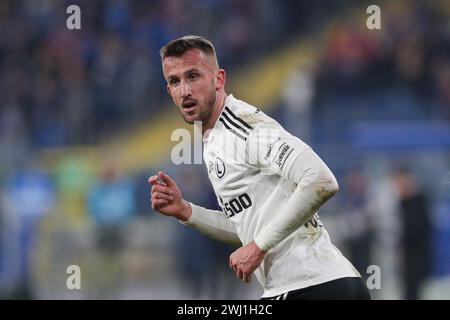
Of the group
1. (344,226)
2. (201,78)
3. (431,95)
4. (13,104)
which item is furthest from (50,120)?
(201,78)

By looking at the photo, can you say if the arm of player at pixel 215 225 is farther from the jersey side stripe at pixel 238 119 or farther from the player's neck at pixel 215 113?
the jersey side stripe at pixel 238 119

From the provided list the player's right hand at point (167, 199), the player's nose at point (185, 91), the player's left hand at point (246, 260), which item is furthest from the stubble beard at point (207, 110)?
the player's left hand at point (246, 260)

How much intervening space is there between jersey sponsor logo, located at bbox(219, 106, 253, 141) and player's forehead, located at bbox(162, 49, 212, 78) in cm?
26

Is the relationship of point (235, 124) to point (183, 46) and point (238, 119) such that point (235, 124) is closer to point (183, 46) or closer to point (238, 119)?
point (238, 119)

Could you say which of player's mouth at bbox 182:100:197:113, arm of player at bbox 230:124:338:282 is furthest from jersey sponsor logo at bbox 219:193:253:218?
player's mouth at bbox 182:100:197:113

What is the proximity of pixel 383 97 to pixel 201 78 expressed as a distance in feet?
35.6

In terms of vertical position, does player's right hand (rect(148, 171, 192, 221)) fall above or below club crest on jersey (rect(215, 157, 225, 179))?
below

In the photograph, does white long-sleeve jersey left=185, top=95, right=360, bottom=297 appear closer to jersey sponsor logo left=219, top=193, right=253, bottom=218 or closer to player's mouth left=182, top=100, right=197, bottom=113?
jersey sponsor logo left=219, top=193, right=253, bottom=218

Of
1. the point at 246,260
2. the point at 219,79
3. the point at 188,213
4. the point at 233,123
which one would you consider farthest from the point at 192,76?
the point at 246,260

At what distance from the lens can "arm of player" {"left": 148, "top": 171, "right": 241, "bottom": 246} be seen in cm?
511

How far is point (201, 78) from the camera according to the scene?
486 centimetres

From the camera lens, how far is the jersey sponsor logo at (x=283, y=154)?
444 centimetres

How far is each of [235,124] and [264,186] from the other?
350 millimetres

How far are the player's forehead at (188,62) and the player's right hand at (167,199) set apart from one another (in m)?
0.58
